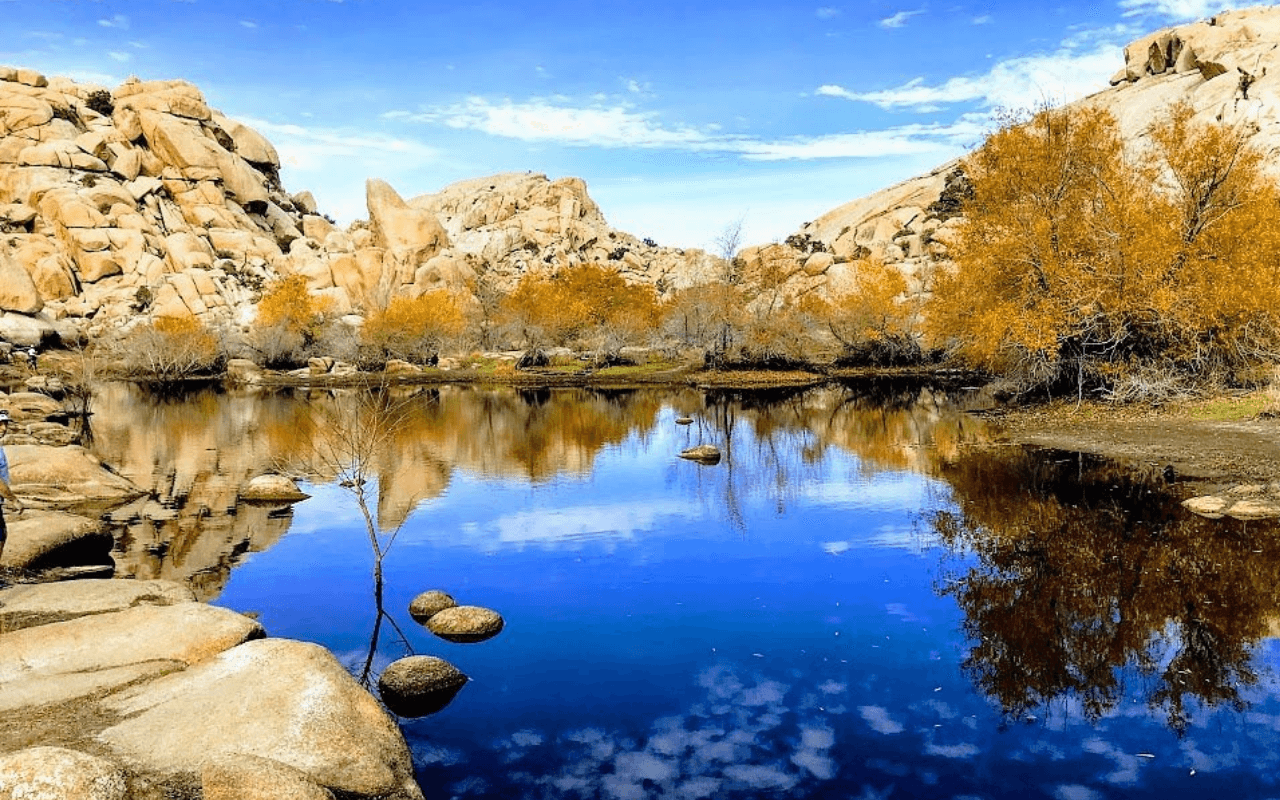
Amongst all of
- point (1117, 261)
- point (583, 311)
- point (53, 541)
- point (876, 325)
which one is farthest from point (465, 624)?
point (583, 311)

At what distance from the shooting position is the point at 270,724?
9742 mm

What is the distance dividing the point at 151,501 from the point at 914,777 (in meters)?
24.3

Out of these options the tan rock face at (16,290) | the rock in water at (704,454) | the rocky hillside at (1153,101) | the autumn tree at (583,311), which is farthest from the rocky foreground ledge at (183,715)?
the tan rock face at (16,290)

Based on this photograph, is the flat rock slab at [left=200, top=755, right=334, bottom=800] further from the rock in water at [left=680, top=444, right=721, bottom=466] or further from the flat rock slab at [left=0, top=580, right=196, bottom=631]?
the rock in water at [left=680, top=444, right=721, bottom=466]

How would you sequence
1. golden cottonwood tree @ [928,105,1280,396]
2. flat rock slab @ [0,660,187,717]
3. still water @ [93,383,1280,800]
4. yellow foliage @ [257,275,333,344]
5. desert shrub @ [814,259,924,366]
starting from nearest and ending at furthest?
flat rock slab @ [0,660,187,717] → still water @ [93,383,1280,800] → golden cottonwood tree @ [928,105,1280,396] → desert shrub @ [814,259,924,366] → yellow foliage @ [257,275,333,344]

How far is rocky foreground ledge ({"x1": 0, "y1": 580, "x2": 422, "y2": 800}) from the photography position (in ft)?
27.4

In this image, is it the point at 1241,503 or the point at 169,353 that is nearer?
the point at 1241,503

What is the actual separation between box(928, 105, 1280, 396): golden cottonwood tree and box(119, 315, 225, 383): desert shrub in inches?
2786

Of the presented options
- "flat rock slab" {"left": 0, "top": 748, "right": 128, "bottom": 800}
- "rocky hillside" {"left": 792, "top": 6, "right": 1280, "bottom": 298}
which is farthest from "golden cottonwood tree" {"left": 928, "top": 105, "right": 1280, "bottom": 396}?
"flat rock slab" {"left": 0, "top": 748, "right": 128, "bottom": 800}

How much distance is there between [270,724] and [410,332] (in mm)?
84760

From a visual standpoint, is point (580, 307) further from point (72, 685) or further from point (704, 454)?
point (72, 685)

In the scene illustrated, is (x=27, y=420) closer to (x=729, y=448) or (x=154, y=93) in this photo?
(x=729, y=448)

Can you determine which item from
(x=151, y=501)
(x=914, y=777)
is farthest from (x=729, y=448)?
(x=914, y=777)

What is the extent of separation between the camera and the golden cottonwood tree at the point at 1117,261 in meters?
36.7
